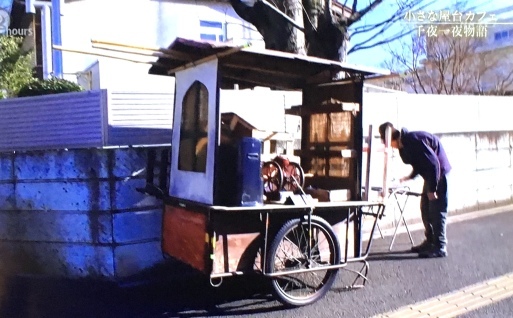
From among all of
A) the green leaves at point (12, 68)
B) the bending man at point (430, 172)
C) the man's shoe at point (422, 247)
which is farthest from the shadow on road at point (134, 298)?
the green leaves at point (12, 68)

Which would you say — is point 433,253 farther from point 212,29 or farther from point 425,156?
point 212,29

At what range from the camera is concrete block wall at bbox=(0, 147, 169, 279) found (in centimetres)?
580

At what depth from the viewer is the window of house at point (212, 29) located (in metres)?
16.5

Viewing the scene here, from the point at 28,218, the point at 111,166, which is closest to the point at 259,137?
the point at 111,166

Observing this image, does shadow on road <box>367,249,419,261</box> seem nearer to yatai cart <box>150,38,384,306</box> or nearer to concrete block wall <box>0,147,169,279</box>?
yatai cart <box>150,38,384,306</box>

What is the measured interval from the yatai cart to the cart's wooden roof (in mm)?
12

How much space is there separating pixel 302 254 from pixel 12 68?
336 inches

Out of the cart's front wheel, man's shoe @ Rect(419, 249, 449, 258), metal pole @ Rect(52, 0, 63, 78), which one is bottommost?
man's shoe @ Rect(419, 249, 449, 258)

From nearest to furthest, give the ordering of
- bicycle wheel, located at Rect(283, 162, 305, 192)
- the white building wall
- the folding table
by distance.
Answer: bicycle wheel, located at Rect(283, 162, 305, 192), the folding table, the white building wall

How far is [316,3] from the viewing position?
8633 mm

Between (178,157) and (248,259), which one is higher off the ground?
(178,157)

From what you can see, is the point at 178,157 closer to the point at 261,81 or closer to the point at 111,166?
the point at 111,166

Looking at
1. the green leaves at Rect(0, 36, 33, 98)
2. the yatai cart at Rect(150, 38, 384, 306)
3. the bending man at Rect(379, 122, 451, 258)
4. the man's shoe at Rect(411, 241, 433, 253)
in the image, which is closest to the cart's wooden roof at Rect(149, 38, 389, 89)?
the yatai cart at Rect(150, 38, 384, 306)

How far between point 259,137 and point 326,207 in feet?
3.10
